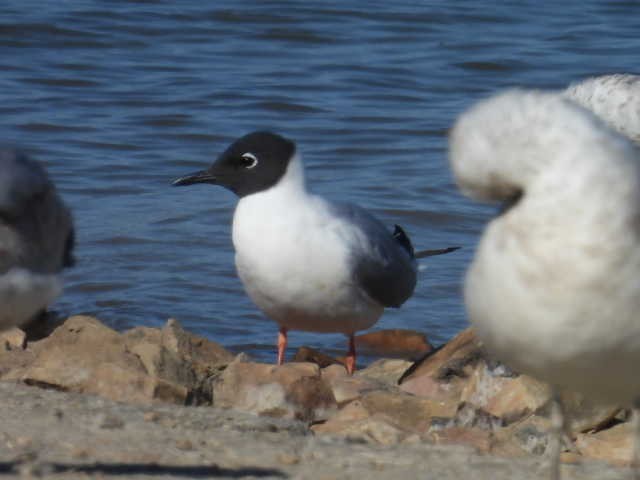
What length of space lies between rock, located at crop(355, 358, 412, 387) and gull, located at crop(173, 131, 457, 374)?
138mm

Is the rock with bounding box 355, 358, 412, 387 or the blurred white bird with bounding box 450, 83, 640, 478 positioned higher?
the blurred white bird with bounding box 450, 83, 640, 478

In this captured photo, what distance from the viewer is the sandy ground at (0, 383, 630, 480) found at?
5.17 m

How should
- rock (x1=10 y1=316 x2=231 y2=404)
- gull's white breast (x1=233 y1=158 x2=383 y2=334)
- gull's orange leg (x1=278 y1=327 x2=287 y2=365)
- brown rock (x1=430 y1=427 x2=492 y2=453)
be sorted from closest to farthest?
brown rock (x1=430 y1=427 x2=492 y2=453), rock (x1=10 y1=316 x2=231 y2=404), gull's white breast (x1=233 y1=158 x2=383 y2=334), gull's orange leg (x1=278 y1=327 x2=287 y2=365)

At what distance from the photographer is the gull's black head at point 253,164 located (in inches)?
323

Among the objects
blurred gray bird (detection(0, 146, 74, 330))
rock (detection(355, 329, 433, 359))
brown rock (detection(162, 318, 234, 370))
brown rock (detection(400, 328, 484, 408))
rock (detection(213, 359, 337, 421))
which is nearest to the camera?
blurred gray bird (detection(0, 146, 74, 330))

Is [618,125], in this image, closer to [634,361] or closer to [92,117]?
[92,117]

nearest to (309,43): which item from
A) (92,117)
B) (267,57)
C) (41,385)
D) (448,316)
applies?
(267,57)

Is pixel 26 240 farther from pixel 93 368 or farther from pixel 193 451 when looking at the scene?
pixel 93 368

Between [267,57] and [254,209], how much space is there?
31.3 ft

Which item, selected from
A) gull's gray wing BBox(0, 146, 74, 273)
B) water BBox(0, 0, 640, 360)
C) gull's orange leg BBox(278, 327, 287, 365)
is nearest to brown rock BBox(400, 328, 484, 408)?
gull's orange leg BBox(278, 327, 287, 365)

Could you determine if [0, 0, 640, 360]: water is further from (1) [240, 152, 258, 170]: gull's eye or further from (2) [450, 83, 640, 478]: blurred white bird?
(2) [450, 83, 640, 478]: blurred white bird

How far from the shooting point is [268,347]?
9664 mm

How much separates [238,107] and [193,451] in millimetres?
9830

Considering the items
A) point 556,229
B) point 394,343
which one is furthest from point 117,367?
point 394,343
